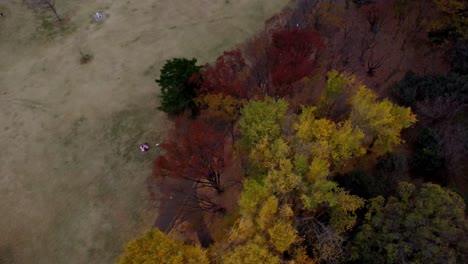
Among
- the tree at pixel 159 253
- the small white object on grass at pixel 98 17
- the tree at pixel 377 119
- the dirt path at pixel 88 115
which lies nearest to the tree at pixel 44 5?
the dirt path at pixel 88 115

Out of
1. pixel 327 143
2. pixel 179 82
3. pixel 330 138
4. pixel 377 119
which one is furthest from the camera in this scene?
pixel 179 82

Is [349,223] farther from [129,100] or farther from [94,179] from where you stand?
[129,100]

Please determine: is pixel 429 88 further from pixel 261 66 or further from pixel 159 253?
pixel 159 253

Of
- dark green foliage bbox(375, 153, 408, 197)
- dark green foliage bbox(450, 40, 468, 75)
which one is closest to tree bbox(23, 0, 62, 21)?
dark green foliage bbox(375, 153, 408, 197)

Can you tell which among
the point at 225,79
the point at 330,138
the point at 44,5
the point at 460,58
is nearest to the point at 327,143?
the point at 330,138

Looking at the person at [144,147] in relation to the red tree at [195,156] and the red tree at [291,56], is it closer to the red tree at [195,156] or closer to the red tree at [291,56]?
the red tree at [195,156]

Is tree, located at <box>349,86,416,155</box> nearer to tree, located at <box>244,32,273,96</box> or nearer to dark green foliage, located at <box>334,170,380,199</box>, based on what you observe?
dark green foliage, located at <box>334,170,380,199</box>

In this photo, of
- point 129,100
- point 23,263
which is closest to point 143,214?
point 23,263
